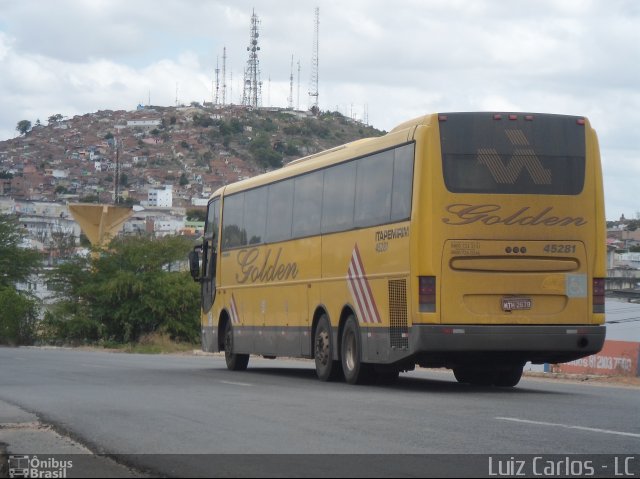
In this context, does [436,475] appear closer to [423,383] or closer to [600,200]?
[600,200]

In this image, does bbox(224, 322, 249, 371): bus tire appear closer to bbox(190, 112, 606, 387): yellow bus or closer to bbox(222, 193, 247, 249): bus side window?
bbox(222, 193, 247, 249): bus side window

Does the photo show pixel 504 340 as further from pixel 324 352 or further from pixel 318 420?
pixel 318 420

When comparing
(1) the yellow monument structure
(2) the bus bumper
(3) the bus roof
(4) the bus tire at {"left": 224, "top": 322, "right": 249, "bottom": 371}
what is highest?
(1) the yellow monument structure

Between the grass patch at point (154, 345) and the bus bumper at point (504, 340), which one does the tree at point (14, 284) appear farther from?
the bus bumper at point (504, 340)

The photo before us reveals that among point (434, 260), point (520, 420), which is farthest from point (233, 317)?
point (520, 420)

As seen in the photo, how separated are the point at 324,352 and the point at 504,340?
4.49 m

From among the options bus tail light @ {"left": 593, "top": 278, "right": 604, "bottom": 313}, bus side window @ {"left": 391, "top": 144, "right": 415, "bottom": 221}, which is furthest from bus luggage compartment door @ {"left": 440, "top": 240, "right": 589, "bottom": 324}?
bus side window @ {"left": 391, "top": 144, "right": 415, "bottom": 221}

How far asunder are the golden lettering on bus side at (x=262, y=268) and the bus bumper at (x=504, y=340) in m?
5.67

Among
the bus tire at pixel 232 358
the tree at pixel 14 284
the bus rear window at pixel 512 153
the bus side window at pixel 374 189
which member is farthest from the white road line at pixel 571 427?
the tree at pixel 14 284

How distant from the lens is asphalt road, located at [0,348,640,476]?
10.4 metres

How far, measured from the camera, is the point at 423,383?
20953 mm

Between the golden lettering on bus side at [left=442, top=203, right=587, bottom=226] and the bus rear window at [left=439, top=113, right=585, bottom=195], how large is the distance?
0.26 metres

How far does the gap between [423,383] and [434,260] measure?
4.30 meters

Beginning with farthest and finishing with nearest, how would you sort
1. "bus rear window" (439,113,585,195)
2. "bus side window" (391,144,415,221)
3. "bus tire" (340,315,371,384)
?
1. "bus tire" (340,315,371,384)
2. "bus side window" (391,144,415,221)
3. "bus rear window" (439,113,585,195)
